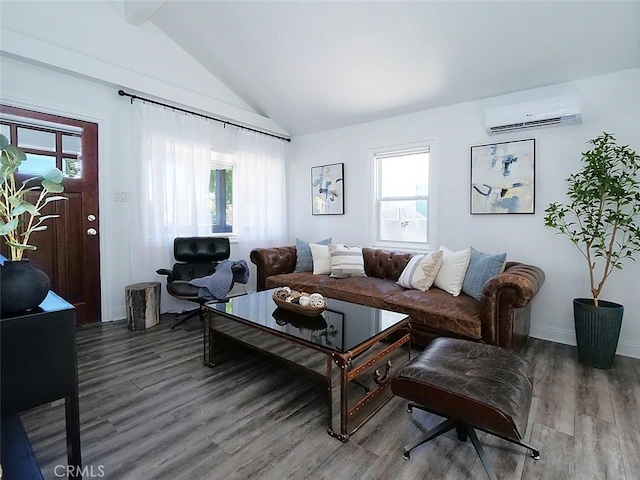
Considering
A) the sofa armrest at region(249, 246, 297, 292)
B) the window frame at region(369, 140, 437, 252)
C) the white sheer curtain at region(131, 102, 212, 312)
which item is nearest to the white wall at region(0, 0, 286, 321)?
the white sheer curtain at region(131, 102, 212, 312)

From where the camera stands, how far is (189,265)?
12.1ft

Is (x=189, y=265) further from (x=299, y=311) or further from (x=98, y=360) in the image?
(x=299, y=311)

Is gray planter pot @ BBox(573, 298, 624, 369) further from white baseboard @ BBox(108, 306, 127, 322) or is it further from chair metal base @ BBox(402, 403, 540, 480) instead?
white baseboard @ BBox(108, 306, 127, 322)

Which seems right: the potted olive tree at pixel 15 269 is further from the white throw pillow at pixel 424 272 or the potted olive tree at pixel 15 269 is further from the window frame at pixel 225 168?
the window frame at pixel 225 168

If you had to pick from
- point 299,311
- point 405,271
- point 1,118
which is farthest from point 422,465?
point 1,118

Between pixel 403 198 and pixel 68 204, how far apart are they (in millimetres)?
3610

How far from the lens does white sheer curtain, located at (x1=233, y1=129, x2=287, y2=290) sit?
176 inches

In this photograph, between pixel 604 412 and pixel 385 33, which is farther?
pixel 385 33

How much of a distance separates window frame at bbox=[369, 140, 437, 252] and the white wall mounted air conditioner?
2.30ft

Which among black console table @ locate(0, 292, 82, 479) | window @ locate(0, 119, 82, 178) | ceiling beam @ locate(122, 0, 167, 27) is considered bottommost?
black console table @ locate(0, 292, 82, 479)

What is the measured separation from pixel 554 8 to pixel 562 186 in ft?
4.67

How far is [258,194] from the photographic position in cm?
463

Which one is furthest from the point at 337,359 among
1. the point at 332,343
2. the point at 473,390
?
the point at 473,390

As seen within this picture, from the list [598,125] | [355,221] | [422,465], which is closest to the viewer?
[422,465]
